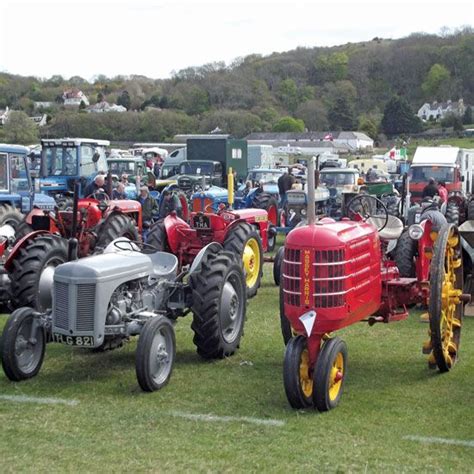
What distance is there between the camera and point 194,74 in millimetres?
117000

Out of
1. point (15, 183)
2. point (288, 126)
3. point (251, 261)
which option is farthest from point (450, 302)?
point (288, 126)

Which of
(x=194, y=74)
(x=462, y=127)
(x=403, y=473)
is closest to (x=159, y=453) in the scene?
(x=403, y=473)

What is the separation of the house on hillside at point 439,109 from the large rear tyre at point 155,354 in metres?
109

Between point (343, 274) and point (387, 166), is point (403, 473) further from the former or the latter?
point (387, 166)

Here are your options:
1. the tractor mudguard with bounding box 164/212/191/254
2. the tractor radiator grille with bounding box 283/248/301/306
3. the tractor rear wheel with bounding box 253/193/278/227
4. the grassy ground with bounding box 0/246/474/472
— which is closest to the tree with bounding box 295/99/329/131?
the tractor rear wheel with bounding box 253/193/278/227

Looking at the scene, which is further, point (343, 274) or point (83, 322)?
point (83, 322)

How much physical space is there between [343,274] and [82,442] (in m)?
2.03

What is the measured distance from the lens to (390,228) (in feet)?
27.4

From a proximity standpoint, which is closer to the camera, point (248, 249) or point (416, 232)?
point (416, 232)

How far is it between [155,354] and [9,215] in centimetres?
765

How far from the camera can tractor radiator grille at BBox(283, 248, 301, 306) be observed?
5.59 metres

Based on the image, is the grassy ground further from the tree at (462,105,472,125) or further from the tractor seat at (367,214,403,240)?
the tree at (462,105,472,125)

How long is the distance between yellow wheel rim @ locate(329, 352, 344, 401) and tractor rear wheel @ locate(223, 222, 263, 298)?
4.52m

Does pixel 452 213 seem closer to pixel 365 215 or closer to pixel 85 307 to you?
pixel 365 215
